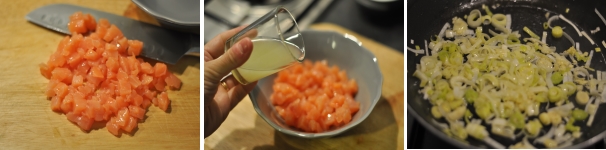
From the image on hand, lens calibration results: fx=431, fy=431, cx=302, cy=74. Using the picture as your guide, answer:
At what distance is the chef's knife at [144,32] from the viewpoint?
123cm

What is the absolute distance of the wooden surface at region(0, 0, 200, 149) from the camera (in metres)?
1.09

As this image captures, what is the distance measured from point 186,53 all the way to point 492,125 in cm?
83

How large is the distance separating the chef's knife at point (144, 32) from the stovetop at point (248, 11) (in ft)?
0.60

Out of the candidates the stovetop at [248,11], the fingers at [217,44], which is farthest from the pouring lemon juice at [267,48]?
the stovetop at [248,11]

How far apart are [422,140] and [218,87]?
54 centimetres

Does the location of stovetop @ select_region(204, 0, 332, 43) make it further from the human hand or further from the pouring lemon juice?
the pouring lemon juice

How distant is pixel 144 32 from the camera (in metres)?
1.27

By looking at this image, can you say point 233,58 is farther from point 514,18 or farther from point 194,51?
point 514,18

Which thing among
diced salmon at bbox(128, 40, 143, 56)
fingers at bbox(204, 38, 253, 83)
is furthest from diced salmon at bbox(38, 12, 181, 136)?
fingers at bbox(204, 38, 253, 83)

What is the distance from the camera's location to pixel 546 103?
1020 mm

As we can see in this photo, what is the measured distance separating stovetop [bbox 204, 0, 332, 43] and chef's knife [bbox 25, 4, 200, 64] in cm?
18

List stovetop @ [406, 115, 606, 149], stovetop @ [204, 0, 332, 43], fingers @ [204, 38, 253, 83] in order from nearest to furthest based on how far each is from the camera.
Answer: fingers @ [204, 38, 253, 83]
stovetop @ [406, 115, 606, 149]
stovetop @ [204, 0, 332, 43]

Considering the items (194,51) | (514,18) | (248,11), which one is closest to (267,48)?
(194,51)

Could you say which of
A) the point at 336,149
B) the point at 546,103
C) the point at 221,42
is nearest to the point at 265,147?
the point at 336,149
